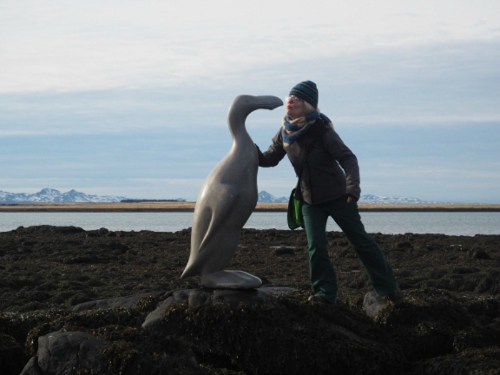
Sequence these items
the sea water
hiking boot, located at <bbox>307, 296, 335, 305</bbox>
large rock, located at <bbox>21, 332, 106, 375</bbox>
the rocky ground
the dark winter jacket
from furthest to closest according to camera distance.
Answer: the sea water
the dark winter jacket
hiking boot, located at <bbox>307, 296, 335, 305</bbox>
the rocky ground
large rock, located at <bbox>21, 332, 106, 375</bbox>

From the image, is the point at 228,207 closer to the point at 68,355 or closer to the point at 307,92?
the point at 307,92

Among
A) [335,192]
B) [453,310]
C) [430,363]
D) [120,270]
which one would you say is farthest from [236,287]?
[120,270]

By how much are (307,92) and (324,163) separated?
31.7 inches

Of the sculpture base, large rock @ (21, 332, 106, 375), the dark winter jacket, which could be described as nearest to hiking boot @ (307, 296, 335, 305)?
the sculpture base

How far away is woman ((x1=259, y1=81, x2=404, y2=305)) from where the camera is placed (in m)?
Result: 7.20

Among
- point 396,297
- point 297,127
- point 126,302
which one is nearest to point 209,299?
point 126,302

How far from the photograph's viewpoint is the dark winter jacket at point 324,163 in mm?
7168

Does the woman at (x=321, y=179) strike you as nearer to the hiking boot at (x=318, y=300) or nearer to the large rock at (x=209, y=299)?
the hiking boot at (x=318, y=300)

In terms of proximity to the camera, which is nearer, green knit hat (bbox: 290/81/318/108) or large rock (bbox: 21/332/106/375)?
large rock (bbox: 21/332/106/375)

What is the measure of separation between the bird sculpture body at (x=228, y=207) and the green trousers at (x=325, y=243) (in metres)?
0.74

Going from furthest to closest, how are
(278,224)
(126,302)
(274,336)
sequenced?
1. (278,224)
2. (126,302)
3. (274,336)

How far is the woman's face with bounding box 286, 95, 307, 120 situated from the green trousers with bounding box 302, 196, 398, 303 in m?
1.02

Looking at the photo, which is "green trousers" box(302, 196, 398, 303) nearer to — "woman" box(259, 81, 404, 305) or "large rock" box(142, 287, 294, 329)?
"woman" box(259, 81, 404, 305)

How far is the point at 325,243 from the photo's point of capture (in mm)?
7316
